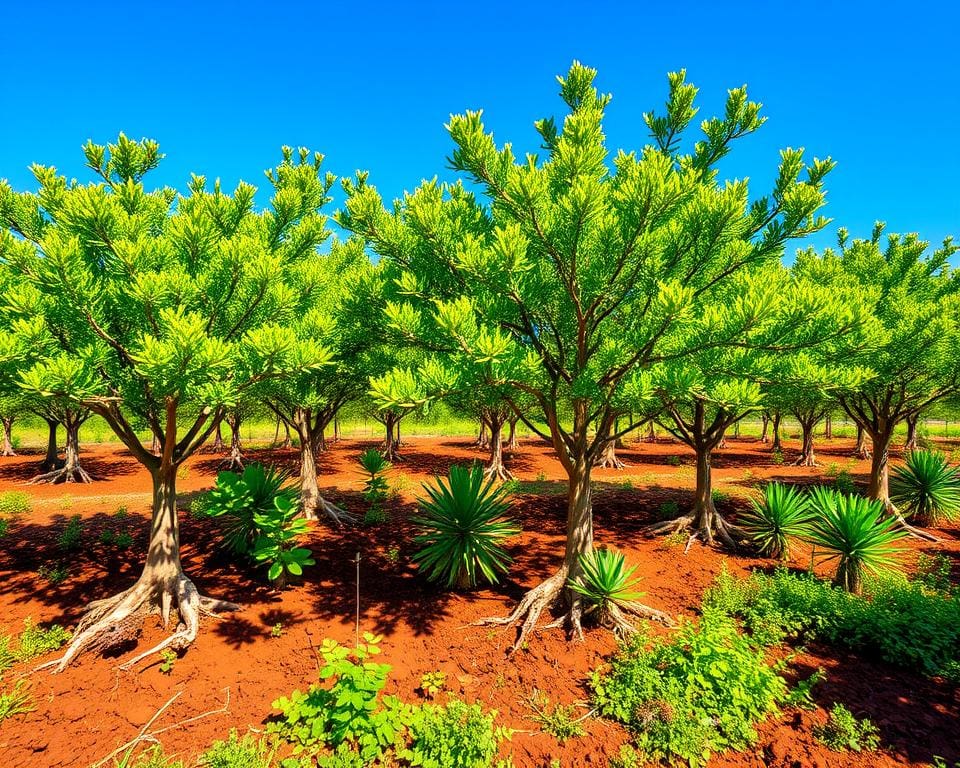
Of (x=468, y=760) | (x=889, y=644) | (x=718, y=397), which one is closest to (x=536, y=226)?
(x=718, y=397)

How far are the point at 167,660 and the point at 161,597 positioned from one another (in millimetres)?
1521

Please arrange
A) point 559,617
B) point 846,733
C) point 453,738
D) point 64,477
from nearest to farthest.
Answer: point 453,738
point 846,733
point 559,617
point 64,477

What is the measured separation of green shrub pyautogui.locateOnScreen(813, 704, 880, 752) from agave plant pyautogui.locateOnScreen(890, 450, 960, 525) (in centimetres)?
1078

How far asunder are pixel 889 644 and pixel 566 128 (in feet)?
24.7

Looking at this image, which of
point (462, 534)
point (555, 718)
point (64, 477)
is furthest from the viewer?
point (64, 477)

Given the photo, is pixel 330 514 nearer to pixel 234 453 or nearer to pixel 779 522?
pixel 779 522

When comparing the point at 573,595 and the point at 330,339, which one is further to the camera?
the point at 330,339

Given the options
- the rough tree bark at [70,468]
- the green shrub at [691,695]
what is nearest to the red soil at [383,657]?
the green shrub at [691,695]

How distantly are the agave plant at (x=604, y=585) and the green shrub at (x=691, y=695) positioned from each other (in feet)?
2.92

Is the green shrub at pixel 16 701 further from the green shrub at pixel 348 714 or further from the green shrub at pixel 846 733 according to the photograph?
the green shrub at pixel 846 733

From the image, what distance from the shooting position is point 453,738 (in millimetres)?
4219

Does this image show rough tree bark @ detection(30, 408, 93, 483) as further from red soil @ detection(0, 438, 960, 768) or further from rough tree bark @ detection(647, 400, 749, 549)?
rough tree bark @ detection(647, 400, 749, 549)

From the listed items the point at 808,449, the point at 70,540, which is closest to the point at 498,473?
the point at 70,540

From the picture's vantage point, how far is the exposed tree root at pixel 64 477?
61.2 ft
